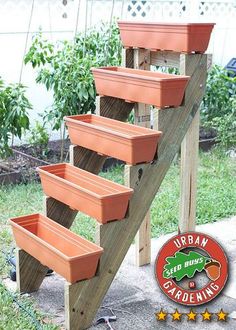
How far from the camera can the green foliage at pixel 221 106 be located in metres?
6.52

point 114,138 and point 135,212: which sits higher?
point 114,138

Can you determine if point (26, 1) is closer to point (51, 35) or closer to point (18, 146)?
point (51, 35)

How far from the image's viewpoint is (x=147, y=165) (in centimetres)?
317

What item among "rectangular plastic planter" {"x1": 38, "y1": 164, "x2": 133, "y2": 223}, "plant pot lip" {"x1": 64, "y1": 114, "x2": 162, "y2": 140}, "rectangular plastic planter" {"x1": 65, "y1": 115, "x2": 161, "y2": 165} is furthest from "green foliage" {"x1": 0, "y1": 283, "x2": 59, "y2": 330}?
"plant pot lip" {"x1": 64, "y1": 114, "x2": 162, "y2": 140}

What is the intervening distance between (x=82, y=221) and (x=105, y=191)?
1534mm

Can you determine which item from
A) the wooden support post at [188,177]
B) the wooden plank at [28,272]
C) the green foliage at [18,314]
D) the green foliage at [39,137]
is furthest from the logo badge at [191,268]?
the green foliage at [39,137]

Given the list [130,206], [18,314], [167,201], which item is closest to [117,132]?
[130,206]

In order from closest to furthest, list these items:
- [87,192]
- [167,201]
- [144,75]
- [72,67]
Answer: [87,192]
[144,75]
[167,201]
[72,67]

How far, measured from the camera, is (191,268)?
320cm

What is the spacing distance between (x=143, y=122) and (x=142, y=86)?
1.59ft

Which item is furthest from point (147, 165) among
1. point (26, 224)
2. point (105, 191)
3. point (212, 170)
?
point (212, 170)

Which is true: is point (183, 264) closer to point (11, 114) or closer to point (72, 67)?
point (11, 114)

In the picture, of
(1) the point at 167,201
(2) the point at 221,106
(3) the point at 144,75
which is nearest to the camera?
(3) the point at 144,75

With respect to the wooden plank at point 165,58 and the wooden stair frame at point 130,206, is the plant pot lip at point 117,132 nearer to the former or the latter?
the wooden stair frame at point 130,206
